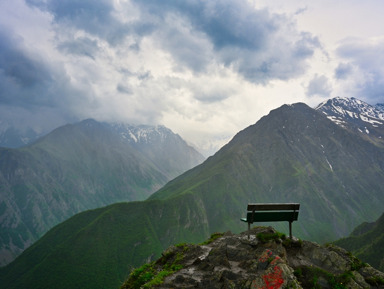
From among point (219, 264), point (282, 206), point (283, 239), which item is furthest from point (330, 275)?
point (219, 264)

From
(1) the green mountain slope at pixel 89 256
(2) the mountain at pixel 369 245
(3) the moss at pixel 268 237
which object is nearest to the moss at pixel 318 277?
(3) the moss at pixel 268 237

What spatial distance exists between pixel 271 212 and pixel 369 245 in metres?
158

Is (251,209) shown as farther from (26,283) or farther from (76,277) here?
(26,283)

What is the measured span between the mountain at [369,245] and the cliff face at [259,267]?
4768 inches

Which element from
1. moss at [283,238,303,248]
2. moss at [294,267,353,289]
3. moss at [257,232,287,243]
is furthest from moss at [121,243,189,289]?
moss at [294,267,353,289]

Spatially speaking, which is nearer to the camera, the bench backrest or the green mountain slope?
the bench backrest

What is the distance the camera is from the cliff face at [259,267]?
12578mm

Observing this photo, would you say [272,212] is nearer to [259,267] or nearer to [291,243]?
[291,243]

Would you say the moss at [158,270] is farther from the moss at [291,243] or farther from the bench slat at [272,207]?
the moss at [291,243]

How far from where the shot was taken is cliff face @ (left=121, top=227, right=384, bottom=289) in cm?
1258

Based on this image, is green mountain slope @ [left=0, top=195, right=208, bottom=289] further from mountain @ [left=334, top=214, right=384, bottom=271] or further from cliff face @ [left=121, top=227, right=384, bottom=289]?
cliff face @ [left=121, top=227, right=384, bottom=289]

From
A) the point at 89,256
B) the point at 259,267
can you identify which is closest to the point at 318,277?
the point at 259,267

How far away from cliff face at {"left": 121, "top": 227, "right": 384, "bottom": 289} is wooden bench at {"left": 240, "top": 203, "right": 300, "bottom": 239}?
3.00 feet

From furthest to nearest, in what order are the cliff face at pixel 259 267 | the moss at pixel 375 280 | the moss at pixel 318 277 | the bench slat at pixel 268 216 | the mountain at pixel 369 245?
the mountain at pixel 369 245, the bench slat at pixel 268 216, the moss at pixel 375 280, the moss at pixel 318 277, the cliff face at pixel 259 267
